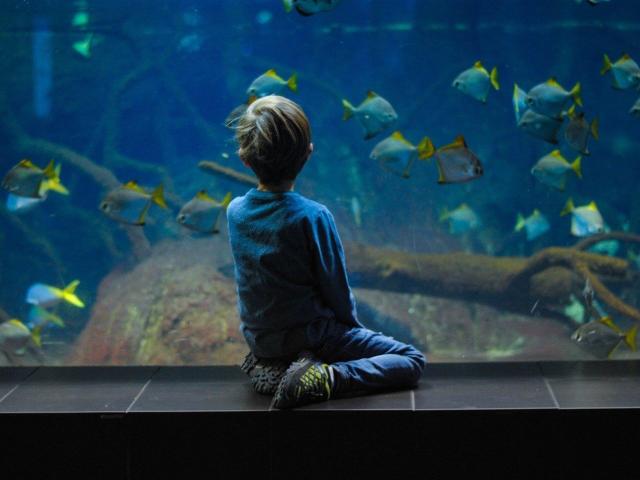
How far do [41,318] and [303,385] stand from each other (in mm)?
4574

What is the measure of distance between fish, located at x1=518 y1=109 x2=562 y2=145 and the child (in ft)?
7.43

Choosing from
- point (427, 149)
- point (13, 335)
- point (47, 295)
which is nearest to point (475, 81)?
point (427, 149)

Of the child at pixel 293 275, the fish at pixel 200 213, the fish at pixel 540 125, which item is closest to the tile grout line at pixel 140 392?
the child at pixel 293 275

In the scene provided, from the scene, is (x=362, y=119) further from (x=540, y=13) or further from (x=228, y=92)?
(x=228, y=92)

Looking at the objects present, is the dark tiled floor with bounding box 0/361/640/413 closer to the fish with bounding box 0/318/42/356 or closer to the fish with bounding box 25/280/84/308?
the fish with bounding box 0/318/42/356

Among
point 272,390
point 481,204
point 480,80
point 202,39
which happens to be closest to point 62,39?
point 202,39

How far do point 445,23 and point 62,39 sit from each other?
160 inches

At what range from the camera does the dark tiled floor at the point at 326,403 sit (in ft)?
9.18

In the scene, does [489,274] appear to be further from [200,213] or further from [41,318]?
[41,318]

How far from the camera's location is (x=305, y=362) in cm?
284

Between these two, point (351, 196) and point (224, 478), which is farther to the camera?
point (351, 196)

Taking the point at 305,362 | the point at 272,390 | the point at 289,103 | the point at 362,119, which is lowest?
the point at 272,390

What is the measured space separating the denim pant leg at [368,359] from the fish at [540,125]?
2264mm

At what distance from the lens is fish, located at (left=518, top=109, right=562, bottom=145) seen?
472 centimetres
